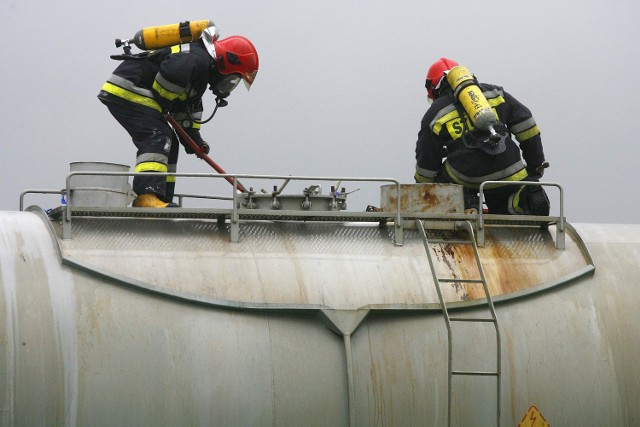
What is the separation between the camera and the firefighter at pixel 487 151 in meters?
11.0

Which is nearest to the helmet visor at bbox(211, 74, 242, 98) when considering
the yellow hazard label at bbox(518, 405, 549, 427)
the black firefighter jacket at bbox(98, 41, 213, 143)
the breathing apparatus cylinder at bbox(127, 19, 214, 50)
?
the black firefighter jacket at bbox(98, 41, 213, 143)

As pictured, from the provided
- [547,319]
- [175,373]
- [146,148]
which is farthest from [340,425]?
[146,148]

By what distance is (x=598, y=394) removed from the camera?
9195mm

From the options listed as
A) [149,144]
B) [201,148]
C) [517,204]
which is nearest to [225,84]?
[201,148]

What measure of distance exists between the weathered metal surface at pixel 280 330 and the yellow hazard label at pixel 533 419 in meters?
0.06

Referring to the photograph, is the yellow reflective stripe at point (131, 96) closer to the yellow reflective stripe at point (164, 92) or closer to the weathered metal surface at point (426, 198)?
the yellow reflective stripe at point (164, 92)

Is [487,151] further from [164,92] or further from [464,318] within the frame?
[164,92]

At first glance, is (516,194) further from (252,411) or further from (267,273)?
(252,411)

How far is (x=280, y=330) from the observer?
29.0ft

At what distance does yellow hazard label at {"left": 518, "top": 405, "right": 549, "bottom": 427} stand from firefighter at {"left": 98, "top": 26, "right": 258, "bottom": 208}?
3.70m

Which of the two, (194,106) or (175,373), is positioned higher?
(194,106)

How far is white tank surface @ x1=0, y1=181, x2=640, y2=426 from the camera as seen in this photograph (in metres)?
8.39

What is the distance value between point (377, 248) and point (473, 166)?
6.46ft

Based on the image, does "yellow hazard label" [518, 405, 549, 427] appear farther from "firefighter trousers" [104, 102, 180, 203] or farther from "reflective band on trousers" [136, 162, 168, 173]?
"reflective band on trousers" [136, 162, 168, 173]
